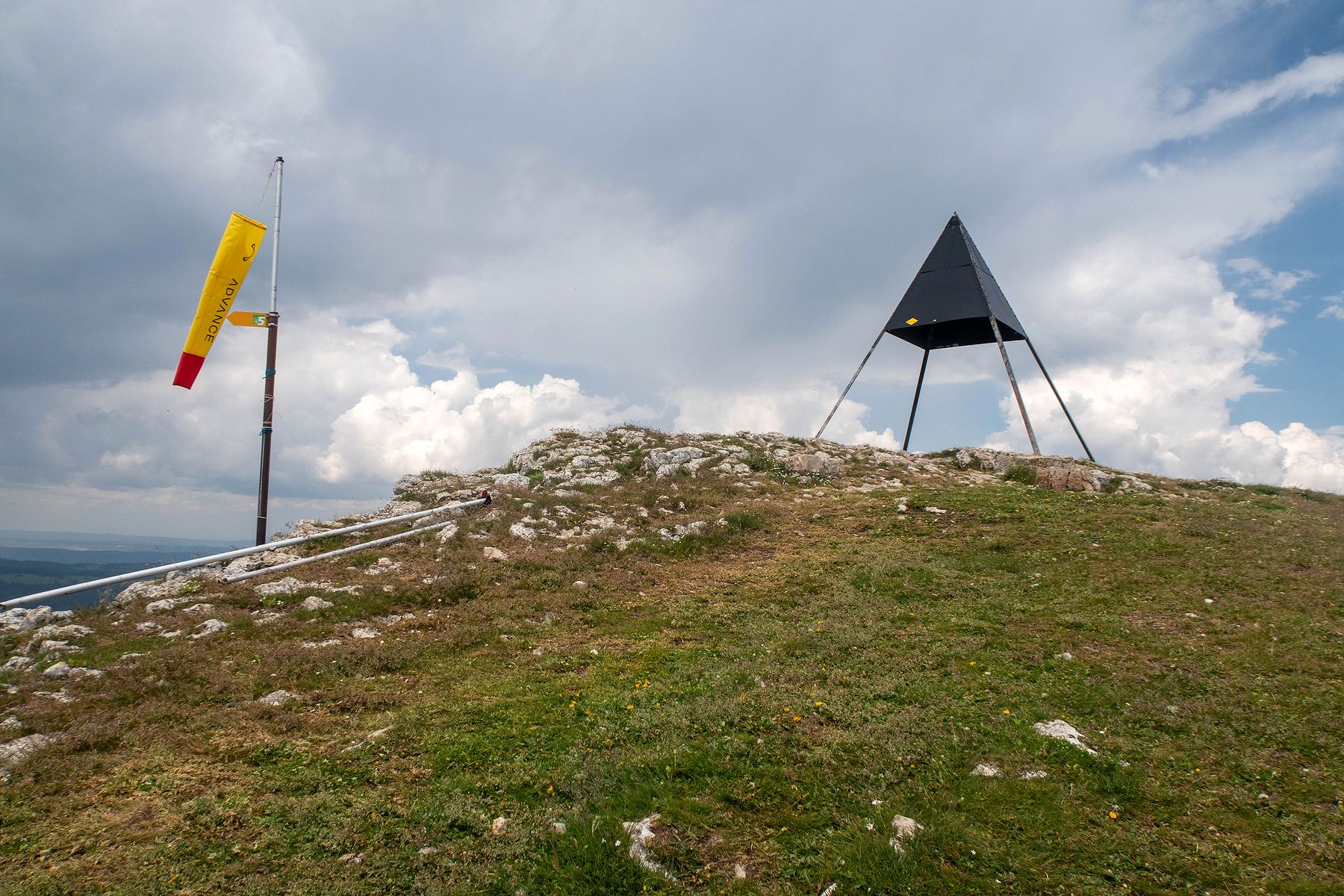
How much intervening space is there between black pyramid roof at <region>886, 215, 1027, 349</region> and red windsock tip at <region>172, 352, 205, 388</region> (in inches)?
1006

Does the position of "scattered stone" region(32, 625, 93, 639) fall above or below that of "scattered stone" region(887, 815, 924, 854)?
above

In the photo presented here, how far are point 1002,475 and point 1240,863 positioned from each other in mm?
20676

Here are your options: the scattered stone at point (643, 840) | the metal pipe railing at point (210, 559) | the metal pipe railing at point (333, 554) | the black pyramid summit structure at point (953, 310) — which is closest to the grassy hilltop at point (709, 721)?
the scattered stone at point (643, 840)

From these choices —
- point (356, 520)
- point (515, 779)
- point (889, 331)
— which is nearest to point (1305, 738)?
point (515, 779)

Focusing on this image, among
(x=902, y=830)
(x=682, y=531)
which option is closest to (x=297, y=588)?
(x=682, y=531)

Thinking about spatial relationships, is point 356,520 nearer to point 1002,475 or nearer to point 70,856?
point 70,856

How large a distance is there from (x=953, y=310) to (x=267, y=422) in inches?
1010

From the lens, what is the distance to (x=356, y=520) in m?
20.5

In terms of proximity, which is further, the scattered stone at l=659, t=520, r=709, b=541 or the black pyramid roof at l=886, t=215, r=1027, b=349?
the black pyramid roof at l=886, t=215, r=1027, b=349

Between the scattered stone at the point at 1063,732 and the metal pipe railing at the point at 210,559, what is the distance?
1527 centimetres

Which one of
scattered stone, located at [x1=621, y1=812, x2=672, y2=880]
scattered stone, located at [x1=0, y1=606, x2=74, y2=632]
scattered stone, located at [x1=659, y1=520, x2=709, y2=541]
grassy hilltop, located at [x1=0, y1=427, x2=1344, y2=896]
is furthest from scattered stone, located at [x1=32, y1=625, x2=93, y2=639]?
scattered stone, located at [x1=659, y1=520, x2=709, y2=541]

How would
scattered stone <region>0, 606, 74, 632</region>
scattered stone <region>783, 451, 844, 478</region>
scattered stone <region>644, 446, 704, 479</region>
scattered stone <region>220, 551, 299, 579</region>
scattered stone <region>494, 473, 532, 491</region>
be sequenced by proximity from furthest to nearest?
scattered stone <region>783, 451, 844, 478</region> → scattered stone <region>644, 446, 704, 479</region> → scattered stone <region>494, 473, 532, 491</region> → scattered stone <region>220, 551, 299, 579</region> → scattered stone <region>0, 606, 74, 632</region>

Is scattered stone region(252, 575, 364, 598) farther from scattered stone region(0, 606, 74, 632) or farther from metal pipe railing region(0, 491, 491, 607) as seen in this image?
scattered stone region(0, 606, 74, 632)

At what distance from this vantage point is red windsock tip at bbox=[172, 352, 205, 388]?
16.0 metres
